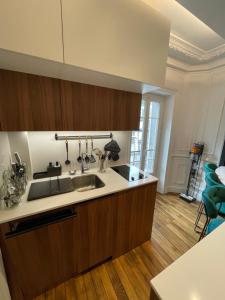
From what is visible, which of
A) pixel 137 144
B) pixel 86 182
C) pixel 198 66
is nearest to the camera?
pixel 86 182

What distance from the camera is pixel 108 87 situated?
1.57 m

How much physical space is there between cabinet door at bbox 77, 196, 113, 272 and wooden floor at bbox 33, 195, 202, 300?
0.45 ft

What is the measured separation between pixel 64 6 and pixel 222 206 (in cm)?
261

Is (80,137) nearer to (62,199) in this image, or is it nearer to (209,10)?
(62,199)

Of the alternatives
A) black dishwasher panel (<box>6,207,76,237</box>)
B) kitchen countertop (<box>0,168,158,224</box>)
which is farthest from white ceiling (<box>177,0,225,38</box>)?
black dishwasher panel (<box>6,207,76,237</box>)

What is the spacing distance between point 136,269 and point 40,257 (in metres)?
1.04

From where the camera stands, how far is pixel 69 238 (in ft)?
4.17

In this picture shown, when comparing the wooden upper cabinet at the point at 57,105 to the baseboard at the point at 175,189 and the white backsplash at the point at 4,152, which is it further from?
the baseboard at the point at 175,189

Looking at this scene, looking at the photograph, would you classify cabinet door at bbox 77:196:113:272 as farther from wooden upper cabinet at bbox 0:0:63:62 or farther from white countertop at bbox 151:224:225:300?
wooden upper cabinet at bbox 0:0:63:62

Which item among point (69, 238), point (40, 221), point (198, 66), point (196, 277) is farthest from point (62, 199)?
point (198, 66)

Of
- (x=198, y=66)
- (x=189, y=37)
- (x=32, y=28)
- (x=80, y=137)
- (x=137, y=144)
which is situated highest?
(x=189, y=37)

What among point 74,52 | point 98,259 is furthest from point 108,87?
point 98,259

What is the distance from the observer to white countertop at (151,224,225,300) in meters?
0.59

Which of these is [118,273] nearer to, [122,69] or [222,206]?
[222,206]
